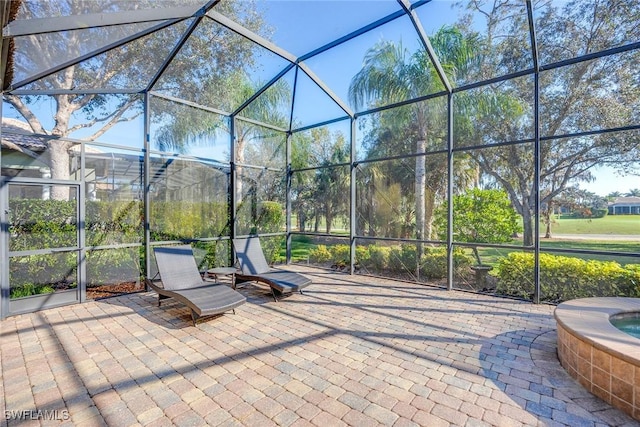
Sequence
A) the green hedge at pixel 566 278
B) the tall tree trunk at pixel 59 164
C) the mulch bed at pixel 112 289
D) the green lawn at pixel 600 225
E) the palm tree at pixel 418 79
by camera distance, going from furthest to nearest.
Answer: the palm tree at pixel 418 79 < the green lawn at pixel 600 225 < the mulch bed at pixel 112 289 < the tall tree trunk at pixel 59 164 < the green hedge at pixel 566 278

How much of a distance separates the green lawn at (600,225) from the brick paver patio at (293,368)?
15.6 feet

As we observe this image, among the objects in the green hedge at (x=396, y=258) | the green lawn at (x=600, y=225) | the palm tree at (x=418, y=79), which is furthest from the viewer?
the palm tree at (x=418, y=79)

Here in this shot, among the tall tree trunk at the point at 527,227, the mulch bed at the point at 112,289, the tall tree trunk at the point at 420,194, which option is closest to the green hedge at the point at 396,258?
the tall tree trunk at the point at 420,194

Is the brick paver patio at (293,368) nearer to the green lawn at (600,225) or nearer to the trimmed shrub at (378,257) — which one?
the trimmed shrub at (378,257)

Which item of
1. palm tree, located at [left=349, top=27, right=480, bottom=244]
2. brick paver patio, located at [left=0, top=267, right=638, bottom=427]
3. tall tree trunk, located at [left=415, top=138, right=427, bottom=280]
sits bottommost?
brick paver patio, located at [left=0, top=267, right=638, bottom=427]

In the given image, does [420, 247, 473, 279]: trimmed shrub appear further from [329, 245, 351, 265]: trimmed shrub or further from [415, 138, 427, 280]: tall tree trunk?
[329, 245, 351, 265]: trimmed shrub

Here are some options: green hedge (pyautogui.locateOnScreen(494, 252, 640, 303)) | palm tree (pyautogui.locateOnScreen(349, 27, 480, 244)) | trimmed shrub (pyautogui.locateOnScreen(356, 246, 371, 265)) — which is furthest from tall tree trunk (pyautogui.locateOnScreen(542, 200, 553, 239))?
trimmed shrub (pyautogui.locateOnScreen(356, 246, 371, 265))

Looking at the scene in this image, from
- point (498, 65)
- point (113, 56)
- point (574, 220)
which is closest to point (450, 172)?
point (498, 65)

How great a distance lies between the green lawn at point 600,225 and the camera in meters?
7.39

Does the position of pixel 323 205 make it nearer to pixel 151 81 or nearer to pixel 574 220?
pixel 151 81

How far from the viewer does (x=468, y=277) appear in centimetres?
726

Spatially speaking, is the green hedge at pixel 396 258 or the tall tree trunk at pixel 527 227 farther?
the green hedge at pixel 396 258

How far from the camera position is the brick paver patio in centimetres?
237

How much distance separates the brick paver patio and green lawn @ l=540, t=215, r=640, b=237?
475 centimetres
